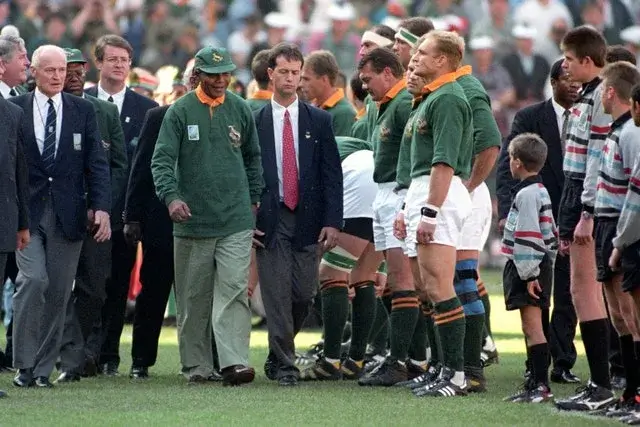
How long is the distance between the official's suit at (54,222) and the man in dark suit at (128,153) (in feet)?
3.61

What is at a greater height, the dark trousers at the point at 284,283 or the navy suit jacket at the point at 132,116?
the navy suit jacket at the point at 132,116

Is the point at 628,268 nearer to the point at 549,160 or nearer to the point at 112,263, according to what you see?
the point at 549,160

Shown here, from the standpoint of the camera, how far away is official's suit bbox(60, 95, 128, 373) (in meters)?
12.7

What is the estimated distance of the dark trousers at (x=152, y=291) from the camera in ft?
43.0

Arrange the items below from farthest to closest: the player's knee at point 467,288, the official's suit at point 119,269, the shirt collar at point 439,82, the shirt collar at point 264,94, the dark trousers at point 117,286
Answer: the shirt collar at point 264,94 → the dark trousers at point 117,286 → the official's suit at point 119,269 → the player's knee at point 467,288 → the shirt collar at point 439,82

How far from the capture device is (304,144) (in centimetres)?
1286

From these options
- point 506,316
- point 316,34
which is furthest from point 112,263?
point 316,34

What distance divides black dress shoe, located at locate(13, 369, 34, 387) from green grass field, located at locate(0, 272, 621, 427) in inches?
2.4

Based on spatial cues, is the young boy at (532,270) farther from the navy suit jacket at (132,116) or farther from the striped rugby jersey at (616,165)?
the navy suit jacket at (132,116)

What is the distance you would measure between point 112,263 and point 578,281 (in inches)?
170

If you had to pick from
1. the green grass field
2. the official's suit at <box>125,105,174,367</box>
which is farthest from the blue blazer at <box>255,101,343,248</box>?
the green grass field

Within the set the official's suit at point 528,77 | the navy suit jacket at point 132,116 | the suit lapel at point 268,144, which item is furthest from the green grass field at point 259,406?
the official's suit at point 528,77

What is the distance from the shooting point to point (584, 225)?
10648 millimetres

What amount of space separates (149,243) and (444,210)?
2.91m
